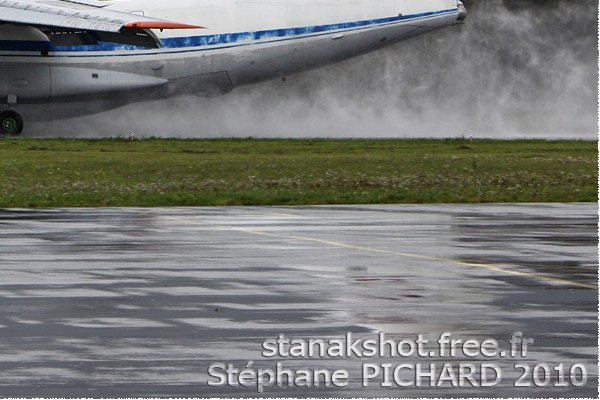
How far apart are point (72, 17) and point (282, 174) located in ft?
49.1

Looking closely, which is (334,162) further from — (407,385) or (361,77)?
(407,385)

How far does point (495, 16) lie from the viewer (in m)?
57.9

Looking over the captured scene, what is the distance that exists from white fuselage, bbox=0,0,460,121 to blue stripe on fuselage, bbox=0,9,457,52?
0.04m

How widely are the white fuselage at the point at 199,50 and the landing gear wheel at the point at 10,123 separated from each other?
0.36 meters

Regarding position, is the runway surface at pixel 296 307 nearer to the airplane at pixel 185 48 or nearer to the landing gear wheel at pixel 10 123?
the airplane at pixel 185 48

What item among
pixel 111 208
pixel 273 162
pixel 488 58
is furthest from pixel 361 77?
pixel 111 208

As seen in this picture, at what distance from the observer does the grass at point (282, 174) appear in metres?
26.2

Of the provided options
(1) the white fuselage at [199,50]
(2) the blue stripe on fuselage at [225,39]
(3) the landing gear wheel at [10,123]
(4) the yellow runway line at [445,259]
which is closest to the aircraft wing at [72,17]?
(1) the white fuselage at [199,50]

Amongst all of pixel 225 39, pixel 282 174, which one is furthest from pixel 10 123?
pixel 282 174

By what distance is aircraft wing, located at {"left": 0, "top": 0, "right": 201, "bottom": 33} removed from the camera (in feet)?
140

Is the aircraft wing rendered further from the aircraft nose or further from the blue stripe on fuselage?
the aircraft nose

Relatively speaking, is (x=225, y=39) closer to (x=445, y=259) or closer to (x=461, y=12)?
(x=461, y=12)

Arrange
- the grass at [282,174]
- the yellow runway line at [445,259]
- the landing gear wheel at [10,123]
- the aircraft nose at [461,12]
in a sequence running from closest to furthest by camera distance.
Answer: the yellow runway line at [445,259] < the grass at [282,174] < the landing gear wheel at [10,123] < the aircraft nose at [461,12]

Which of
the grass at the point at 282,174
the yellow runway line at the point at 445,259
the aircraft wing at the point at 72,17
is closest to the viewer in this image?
the yellow runway line at the point at 445,259
